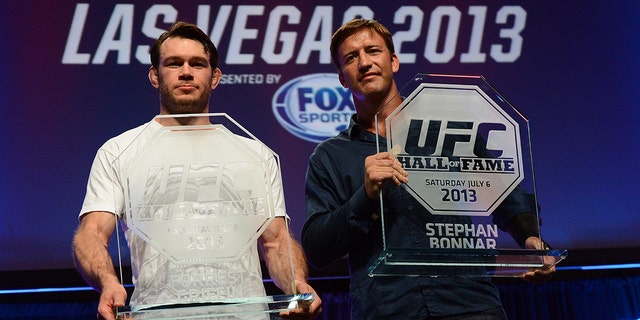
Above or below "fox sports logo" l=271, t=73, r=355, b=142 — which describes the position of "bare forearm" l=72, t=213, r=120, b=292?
below

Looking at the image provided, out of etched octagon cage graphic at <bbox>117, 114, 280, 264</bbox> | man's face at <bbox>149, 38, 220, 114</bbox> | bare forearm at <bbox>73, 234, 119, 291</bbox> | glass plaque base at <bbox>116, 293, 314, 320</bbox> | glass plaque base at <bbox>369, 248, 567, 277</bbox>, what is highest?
man's face at <bbox>149, 38, 220, 114</bbox>

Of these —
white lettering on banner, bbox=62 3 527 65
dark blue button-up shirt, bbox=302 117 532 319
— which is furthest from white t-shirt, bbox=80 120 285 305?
white lettering on banner, bbox=62 3 527 65

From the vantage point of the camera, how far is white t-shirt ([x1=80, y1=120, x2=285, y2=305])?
65.2 inches

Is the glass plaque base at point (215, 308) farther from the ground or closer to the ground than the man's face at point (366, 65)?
closer to the ground

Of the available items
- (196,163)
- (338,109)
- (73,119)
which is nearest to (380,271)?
(196,163)

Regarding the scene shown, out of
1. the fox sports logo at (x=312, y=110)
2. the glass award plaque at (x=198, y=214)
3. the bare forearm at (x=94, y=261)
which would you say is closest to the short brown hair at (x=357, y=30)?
the glass award plaque at (x=198, y=214)

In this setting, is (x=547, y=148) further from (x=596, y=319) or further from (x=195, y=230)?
(x=195, y=230)

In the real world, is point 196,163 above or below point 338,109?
below

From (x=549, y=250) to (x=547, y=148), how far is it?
1.65m

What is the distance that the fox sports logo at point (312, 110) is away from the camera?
324 cm

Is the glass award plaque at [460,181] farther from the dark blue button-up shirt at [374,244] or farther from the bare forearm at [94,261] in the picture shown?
the bare forearm at [94,261]

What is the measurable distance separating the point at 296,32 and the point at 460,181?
170 centimetres

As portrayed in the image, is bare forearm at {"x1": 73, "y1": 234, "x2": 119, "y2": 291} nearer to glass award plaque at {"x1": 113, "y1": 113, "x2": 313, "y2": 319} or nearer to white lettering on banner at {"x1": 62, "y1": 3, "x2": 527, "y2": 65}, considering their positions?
glass award plaque at {"x1": 113, "y1": 113, "x2": 313, "y2": 319}

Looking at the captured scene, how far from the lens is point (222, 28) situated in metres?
3.33
